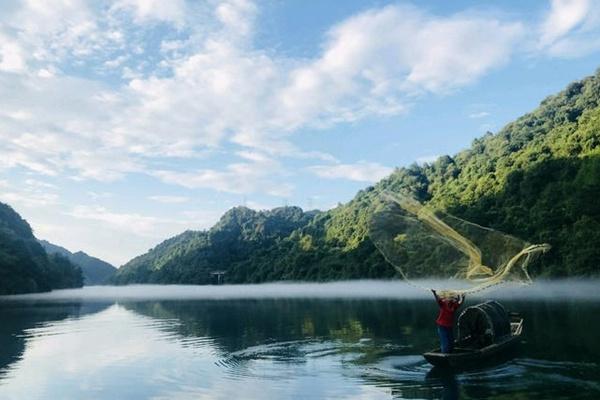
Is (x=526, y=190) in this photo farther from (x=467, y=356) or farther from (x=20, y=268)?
(x=20, y=268)

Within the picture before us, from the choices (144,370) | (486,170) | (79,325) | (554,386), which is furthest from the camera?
(486,170)

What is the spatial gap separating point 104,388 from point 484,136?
180 m

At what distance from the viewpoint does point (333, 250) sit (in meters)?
182

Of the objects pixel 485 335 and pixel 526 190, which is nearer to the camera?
pixel 485 335

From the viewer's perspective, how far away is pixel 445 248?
24.8m

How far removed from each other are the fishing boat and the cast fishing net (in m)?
2.33

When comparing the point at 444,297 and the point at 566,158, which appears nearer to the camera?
the point at 444,297

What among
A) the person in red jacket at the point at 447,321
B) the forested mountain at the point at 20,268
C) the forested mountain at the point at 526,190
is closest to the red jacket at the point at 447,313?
the person in red jacket at the point at 447,321

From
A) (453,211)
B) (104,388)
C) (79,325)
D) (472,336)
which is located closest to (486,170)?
(453,211)

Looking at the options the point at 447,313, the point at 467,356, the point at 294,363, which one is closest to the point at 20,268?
the point at 294,363

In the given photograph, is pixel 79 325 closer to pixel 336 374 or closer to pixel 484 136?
pixel 336 374

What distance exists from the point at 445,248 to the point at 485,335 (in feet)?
15.8

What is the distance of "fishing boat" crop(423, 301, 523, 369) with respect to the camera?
76.2 ft

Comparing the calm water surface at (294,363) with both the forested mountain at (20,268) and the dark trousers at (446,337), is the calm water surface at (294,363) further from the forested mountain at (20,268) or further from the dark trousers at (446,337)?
the forested mountain at (20,268)
